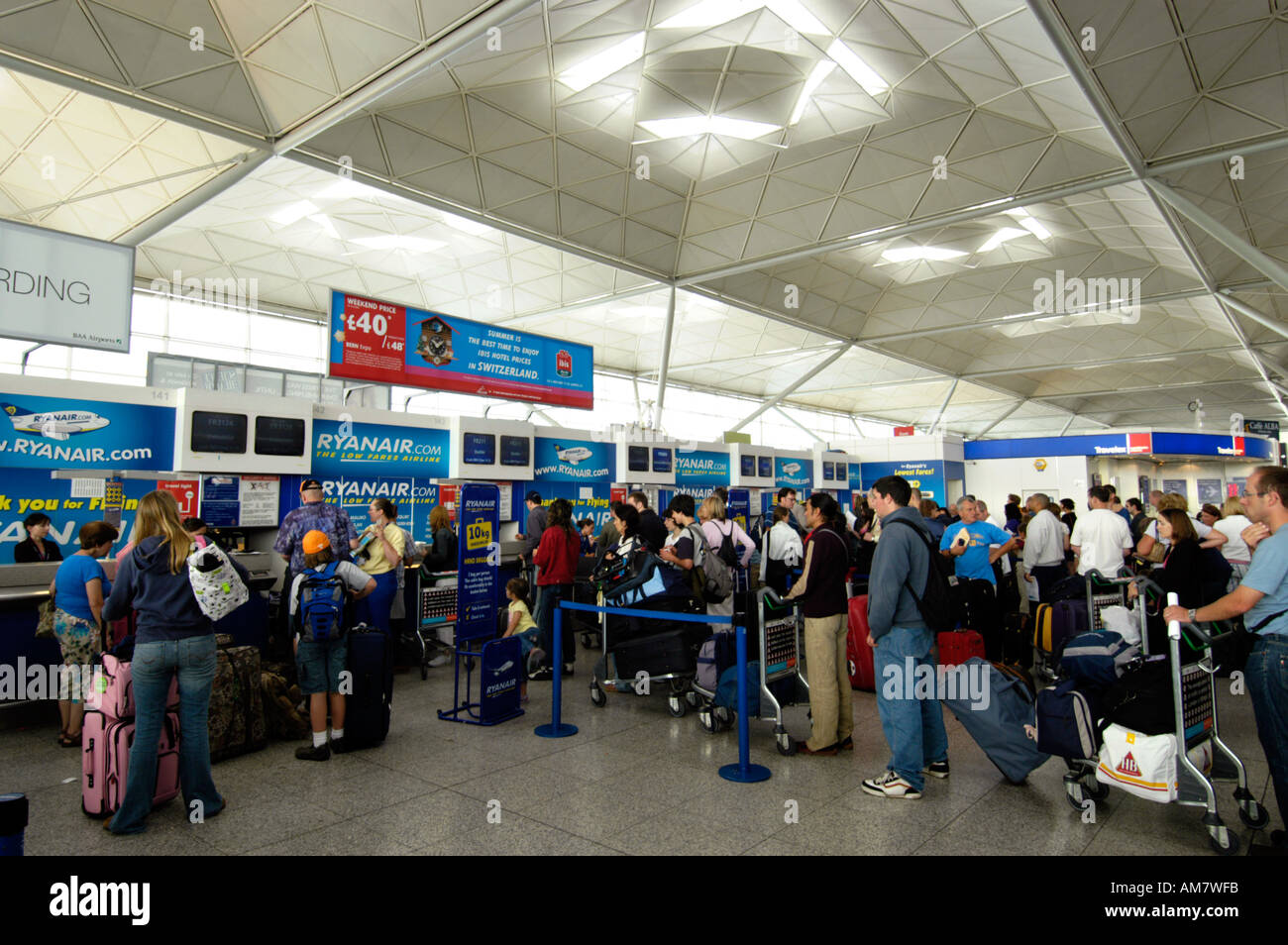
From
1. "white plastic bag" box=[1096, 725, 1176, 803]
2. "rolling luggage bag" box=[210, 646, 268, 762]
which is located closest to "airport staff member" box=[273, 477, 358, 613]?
"rolling luggage bag" box=[210, 646, 268, 762]

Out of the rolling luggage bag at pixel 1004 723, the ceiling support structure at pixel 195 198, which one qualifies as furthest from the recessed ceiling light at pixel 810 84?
the rolling luggage bag at pixel 1004 723

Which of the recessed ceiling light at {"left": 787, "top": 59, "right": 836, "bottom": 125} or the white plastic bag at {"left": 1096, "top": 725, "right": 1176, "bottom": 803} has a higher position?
the recessed ceiling light at {"left": 787, "top": 59, "right": 836, "bottom": 125}

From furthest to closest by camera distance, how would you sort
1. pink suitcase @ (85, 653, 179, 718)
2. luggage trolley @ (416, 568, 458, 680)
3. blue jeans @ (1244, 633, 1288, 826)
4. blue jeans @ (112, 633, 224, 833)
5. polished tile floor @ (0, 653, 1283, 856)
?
1. luggage trolley @ (416, 568, 458, 680)
2. pink suitcase @ (85, 653, 179, 718)
3. blue jeans @ (112, 633, 224, 833)
4. polished tile floor @ (0, 653, 1283, 856)
5. blue jeans @ (1244, 633, 1288, 826)

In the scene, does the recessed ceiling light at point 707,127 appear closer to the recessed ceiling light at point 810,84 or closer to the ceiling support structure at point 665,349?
the recessed ceiling light at point 810,84

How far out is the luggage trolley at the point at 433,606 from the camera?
787 centimetres

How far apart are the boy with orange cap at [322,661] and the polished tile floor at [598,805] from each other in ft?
0.62

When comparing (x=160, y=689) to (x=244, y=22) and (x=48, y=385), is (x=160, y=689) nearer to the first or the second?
(x=48, y=385)

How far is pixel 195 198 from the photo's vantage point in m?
11.5

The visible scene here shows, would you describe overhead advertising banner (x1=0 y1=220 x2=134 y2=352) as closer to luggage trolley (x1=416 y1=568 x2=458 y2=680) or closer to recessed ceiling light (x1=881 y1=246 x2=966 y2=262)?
luggage trolley (x1=416 y1=568 x2=458 y2=680)

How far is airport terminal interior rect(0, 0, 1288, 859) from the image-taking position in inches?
149

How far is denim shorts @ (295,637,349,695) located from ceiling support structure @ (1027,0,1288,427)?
31.0ft

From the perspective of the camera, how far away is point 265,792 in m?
4.18

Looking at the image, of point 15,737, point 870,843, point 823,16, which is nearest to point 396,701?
point 15,737

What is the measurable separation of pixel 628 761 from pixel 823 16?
10010 mm
